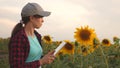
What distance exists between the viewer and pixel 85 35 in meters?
7.09

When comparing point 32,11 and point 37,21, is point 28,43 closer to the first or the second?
point 37,21

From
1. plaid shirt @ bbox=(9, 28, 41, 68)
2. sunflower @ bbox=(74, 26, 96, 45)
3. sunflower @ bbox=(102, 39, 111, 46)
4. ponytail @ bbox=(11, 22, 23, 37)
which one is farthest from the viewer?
sunflower @ bbox=(102, 39, 111, 46)

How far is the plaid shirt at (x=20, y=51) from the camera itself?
4.69 m

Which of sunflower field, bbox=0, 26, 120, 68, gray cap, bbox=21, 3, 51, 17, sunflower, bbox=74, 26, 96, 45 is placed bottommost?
sunflower field, bbox=0, 26, 120, 68

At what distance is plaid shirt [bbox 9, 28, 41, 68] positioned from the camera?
4.69m

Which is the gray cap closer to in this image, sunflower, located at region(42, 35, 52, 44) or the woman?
the woman

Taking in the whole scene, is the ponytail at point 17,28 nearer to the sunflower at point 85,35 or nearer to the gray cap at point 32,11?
the gray cap at point 32,11

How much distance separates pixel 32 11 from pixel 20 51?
499mm

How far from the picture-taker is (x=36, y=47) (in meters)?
4.98

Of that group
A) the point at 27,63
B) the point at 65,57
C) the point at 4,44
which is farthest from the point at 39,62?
the point at 4,44

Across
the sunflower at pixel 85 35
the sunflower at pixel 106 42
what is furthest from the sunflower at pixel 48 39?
the sunflower at pixel 85 35

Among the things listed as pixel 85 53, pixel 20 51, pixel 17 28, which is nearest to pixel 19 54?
pixel 20 51

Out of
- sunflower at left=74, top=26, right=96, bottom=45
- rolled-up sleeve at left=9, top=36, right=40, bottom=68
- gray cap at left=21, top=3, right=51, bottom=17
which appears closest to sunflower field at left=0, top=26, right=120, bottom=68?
sunflower at left=74, top=26, right=96, bottom=45

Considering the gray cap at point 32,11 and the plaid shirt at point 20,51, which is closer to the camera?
the plaid shirt at point 20,51
